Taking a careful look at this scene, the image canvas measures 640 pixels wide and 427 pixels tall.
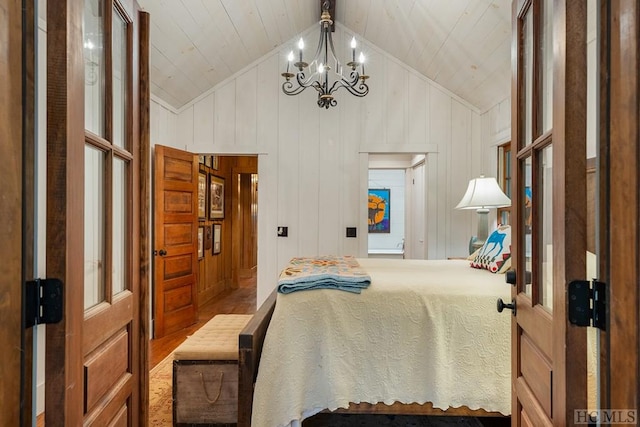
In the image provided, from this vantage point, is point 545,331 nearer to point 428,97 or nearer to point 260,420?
point 260,420

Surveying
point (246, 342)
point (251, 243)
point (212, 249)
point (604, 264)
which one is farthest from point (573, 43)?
point (251, 243)

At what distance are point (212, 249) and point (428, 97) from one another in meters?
3.63

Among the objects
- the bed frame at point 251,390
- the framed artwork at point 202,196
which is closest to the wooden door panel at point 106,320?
the bed frame at point 251,390

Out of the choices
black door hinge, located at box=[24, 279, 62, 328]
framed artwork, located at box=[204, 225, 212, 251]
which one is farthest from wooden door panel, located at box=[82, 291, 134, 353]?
framed artwork, located at box=[204, 225, 212, 251]

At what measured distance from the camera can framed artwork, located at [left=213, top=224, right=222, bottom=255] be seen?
5.56m

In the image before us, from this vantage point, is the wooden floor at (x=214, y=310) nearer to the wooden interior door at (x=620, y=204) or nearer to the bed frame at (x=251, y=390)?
the bed frame at (x=251, y=390)

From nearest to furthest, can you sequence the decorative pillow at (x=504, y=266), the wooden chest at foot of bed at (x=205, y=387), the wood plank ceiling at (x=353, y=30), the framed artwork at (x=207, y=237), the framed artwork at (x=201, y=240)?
the wooden chest at foot of bed at (x=205, y=387), the decorative pillow at (x=504, y=266), the wood plank ceiling at (x=353, y=30), the framed artwork at (x=201, y=240), the framed artwork at (x=207, y=237)

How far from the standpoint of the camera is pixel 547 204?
103cm

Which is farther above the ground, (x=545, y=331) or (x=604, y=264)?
(x=604, y=264)

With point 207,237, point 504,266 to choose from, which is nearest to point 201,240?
point 207,237

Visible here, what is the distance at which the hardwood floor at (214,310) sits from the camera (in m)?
3.28

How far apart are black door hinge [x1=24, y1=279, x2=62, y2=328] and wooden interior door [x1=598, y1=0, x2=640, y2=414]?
1.16m

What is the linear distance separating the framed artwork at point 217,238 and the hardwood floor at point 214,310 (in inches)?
27.8

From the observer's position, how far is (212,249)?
5.47 meters
